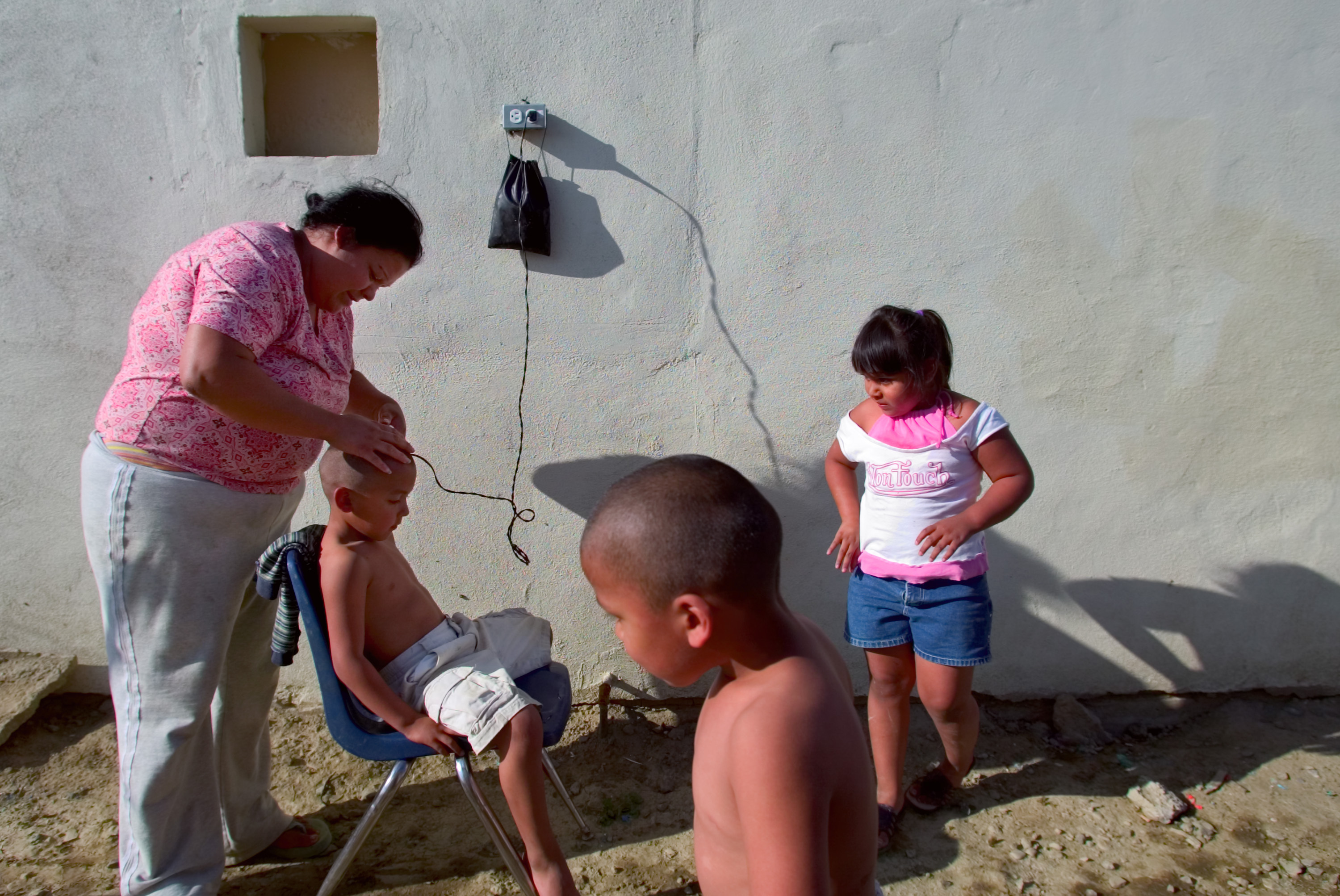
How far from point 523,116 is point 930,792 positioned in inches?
102

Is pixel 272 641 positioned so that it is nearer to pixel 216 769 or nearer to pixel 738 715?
pixel 216 769

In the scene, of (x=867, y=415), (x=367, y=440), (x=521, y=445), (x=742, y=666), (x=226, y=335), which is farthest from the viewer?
(x=521, y=445)

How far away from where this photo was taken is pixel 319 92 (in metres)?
3.04

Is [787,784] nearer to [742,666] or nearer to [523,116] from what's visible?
[742,666]

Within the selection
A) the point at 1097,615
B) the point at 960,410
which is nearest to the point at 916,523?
the point at 960,410

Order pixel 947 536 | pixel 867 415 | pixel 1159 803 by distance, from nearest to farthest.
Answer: pixel 947 536
pixel 867 415
pixel 1159 803

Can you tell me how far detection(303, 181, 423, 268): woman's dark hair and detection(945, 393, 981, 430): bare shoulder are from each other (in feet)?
5.01

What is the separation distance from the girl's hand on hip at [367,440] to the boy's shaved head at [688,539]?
36.8 inches

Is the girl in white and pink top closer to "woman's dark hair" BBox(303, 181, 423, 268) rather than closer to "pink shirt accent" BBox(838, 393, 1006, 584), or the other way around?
"pink shirt accent" BBox(838, 393, 1006, 584)

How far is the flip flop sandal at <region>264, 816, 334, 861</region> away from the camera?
8.35 ft

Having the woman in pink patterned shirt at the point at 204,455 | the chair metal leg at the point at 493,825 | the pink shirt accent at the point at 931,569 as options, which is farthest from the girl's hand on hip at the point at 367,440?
the pink shirt accent at the point at 931,569

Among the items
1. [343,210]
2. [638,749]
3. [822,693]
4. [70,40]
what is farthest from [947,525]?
[70,40]

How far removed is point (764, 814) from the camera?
1083 millimetres

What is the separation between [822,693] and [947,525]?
4.18ft
